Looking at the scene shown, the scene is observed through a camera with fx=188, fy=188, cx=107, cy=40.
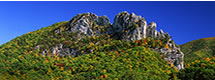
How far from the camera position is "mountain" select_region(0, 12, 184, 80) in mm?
82500

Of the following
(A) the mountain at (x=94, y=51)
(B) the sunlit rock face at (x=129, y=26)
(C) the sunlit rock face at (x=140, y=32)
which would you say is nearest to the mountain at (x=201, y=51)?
(C) the sunlit rock face at (x=140, y=32)

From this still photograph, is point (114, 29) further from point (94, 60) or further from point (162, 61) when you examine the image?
point (162, 61)

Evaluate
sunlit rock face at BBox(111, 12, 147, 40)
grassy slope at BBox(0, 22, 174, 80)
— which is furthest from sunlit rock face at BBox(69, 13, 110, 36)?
sunlit rock face at BBox(111, 12, 147, 40)

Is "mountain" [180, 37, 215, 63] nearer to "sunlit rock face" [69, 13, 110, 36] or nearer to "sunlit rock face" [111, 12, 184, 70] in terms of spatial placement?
"sunlit rock face" [111, 12, 184, 70]

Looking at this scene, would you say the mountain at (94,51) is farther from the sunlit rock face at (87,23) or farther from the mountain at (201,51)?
the mountain at (201,51)

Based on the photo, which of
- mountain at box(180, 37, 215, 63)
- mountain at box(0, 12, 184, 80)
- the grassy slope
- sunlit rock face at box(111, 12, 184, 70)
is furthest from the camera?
mountain at box(180, 37, 215, 63)

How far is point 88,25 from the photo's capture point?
392 feet

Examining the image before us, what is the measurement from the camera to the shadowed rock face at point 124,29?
301 ft

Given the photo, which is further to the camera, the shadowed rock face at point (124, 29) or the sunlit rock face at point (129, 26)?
the sunlit rock face at point (129, 26)

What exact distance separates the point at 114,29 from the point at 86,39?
18880 mm

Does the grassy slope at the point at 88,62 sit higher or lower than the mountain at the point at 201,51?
lower


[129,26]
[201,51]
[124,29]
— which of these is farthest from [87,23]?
[201,51]

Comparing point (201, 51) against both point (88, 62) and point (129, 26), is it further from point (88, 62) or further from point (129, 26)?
point (88, 62)

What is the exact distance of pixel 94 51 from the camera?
101 meters
